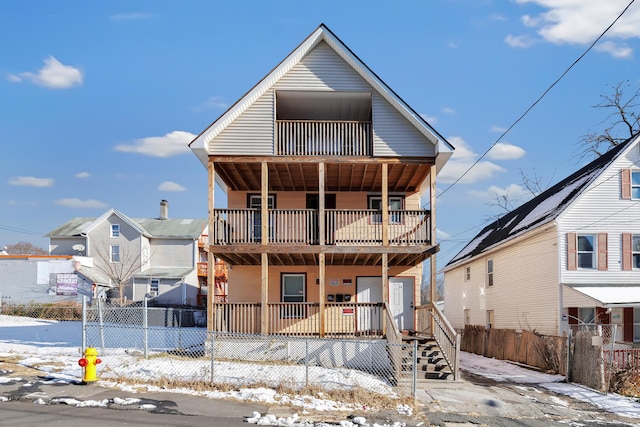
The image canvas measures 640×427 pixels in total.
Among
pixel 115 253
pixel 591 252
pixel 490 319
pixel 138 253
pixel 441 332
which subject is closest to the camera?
pixel 441 332

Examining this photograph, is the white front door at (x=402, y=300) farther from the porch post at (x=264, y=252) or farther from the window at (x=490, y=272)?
the window at (x=490, y=272)

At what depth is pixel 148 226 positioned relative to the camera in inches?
1886

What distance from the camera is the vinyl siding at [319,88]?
18.1m

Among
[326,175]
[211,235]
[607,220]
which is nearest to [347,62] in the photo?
[326,175]

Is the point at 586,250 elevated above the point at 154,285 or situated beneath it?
elevated above

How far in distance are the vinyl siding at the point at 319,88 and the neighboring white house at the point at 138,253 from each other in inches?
1069

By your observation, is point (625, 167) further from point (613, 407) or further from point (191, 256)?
point (191, 256)

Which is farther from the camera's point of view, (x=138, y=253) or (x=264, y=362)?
(x=138, y=253)

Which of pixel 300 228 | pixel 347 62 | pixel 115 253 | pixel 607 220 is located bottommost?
pixel 115 253

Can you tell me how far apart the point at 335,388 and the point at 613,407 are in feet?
21.0

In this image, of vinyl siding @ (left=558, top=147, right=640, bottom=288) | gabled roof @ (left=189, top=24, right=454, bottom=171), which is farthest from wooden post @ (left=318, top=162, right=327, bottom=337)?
vinyl siding @ (left=558, top=147, right=640, bottom=288)

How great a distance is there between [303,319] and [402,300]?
4055mm

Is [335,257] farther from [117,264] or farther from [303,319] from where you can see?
[117,264]

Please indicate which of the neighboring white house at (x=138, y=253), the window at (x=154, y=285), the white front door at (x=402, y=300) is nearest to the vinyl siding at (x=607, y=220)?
the white front door at (x=402, y=300)
